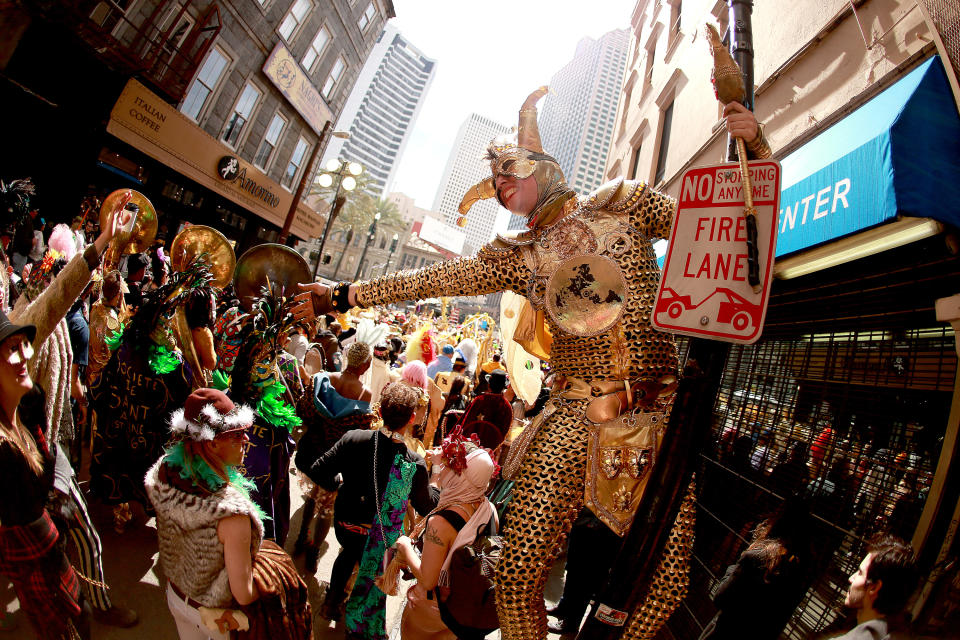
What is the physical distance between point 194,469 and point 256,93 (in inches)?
767

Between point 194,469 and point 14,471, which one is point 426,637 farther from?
point 14,471

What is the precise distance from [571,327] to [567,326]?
20 mm

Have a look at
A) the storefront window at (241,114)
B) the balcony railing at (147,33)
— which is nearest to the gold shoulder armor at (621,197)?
the balcony railing at (147,33)

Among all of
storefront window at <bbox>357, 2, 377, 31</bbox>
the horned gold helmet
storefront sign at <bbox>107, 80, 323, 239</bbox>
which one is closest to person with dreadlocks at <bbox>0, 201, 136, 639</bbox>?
the horned gold helmet

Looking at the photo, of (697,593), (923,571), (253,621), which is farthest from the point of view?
(697,593)

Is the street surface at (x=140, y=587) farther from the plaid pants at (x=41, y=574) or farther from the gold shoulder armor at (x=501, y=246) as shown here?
the gold shoulder armor at (x=501, y=246)

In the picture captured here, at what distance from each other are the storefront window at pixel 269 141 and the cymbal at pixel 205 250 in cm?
1593

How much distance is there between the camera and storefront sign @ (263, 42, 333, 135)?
17.3 metres

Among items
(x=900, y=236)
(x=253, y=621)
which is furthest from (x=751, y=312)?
(x=253, y=621)

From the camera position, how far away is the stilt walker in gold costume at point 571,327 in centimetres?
193

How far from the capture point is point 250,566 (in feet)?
6.88

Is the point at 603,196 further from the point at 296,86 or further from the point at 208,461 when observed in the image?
the point at 296,86

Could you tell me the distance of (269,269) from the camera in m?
2.90

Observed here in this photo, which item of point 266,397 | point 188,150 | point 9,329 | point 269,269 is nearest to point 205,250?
point 266,397
